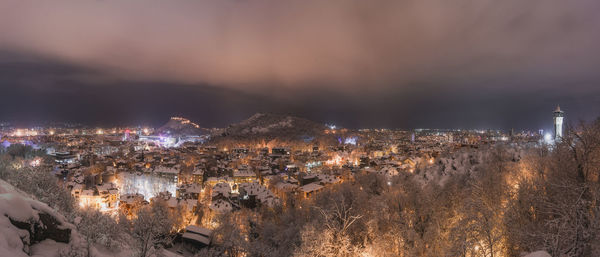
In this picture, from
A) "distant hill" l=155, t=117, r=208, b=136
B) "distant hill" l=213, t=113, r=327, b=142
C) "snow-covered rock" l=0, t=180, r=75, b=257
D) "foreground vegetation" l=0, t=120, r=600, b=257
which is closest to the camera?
"snow-covered rock" l=0, t=180, r=75, b=257

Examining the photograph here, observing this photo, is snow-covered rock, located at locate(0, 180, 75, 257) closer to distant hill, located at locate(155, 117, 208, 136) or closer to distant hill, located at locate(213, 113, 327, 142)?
distant hill, located at locate(213, 113, 327, 142)

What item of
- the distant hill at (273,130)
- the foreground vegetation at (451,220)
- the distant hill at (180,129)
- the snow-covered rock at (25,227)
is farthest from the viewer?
the distant hill at (180,129)

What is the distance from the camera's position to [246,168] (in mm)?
45719

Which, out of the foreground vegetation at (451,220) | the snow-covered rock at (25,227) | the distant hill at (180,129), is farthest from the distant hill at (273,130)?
the snow-covered rock at (25,227)

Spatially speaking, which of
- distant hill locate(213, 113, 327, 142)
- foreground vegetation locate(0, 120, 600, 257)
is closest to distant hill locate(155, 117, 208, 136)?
distant hill locate(213, 113, 327, 142)

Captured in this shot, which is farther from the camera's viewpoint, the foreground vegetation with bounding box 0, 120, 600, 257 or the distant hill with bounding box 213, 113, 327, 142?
the distant hill with bounding box 213, 113, 327, 142

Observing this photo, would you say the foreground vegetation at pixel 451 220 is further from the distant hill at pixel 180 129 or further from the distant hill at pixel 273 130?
the distant hill at pixel 180 129

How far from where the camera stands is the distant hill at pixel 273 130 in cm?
11388

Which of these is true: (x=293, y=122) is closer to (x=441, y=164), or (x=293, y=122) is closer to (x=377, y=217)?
(x=441, y=164)

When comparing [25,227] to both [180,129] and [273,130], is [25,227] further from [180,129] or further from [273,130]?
[180,129]

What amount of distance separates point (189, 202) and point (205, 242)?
8439 millimetres

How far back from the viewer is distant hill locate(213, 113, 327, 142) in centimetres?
11388

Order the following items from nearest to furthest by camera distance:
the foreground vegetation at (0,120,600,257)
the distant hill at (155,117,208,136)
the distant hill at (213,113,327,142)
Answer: the foreground vegetation at (0,120,600,257), the distant hill at (213,113,327,142), the distant hill at (155,117,208,136)

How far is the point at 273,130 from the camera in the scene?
12862 cm
